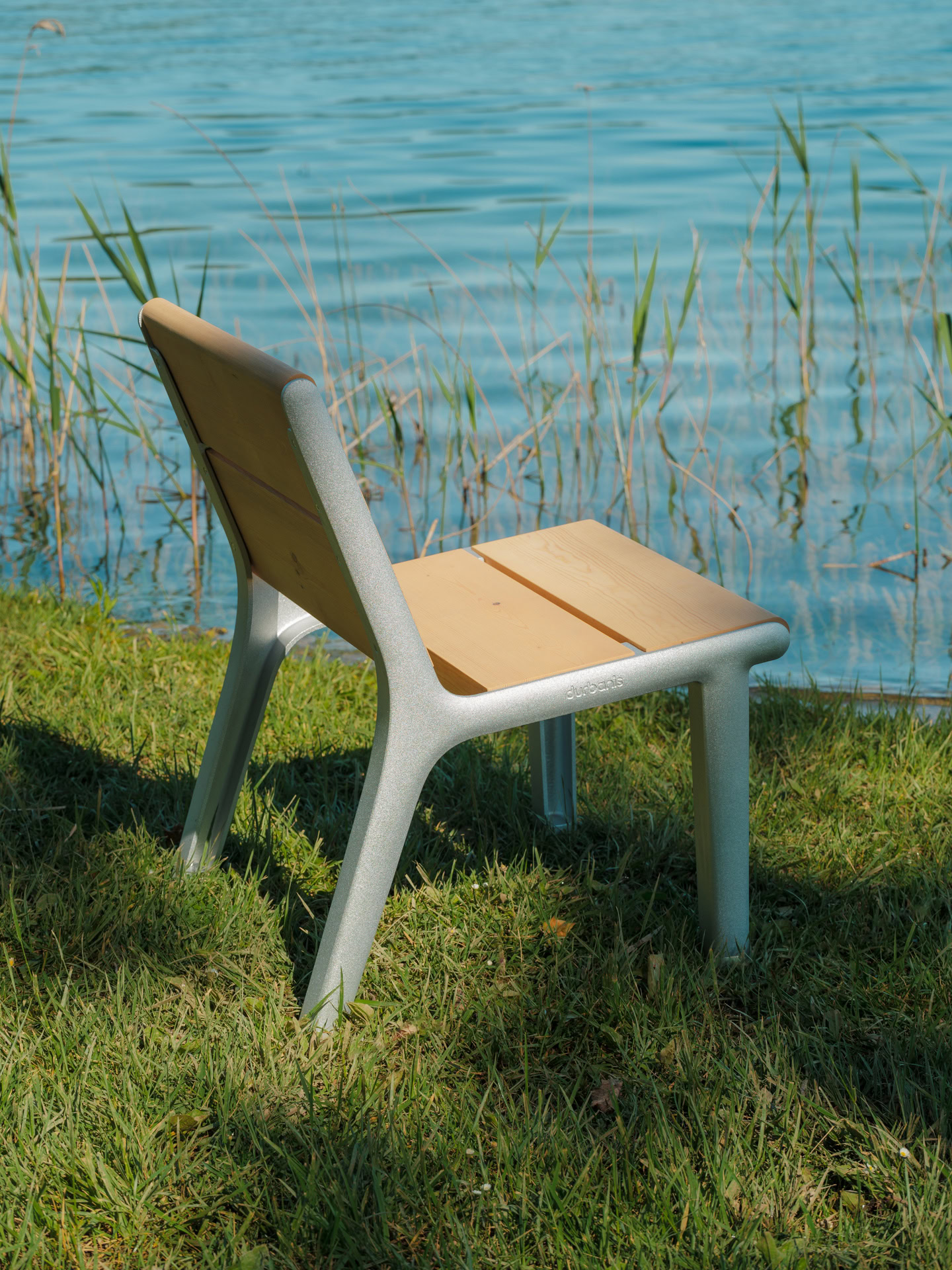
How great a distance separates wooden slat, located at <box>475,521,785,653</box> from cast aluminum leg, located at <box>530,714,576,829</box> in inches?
12.4

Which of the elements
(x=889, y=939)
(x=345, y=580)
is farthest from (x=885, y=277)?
(x=345, y=580)

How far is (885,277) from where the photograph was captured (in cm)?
738

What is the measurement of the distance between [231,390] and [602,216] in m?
7.24

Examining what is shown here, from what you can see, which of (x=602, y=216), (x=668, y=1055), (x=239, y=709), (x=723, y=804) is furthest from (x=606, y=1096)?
(x=602, y=216)

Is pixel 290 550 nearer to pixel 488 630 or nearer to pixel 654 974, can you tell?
pixel 488 630

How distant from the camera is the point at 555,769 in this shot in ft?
8.73

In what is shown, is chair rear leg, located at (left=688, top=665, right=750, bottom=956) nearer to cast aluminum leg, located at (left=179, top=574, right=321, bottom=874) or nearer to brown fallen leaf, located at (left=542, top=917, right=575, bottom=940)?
brown fallen leaf, located at (left=542, top=917, right=575, bottom=940)

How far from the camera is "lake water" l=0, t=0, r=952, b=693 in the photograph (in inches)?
188

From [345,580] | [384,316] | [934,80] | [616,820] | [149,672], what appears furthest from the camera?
[934,80]

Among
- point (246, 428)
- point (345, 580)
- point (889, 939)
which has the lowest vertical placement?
point (889, 939)

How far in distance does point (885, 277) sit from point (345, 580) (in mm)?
6277

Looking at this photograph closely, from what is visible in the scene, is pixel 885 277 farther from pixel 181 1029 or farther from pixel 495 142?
pixel 181 1029

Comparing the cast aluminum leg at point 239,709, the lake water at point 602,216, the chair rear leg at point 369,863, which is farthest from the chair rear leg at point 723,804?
the lake water at point 602,216

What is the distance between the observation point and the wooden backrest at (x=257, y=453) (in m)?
1.85
